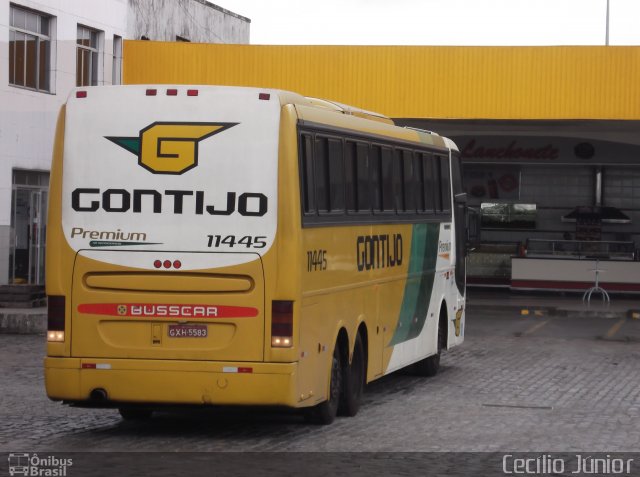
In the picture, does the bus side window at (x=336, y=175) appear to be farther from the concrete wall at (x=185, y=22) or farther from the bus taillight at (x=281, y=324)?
the concrete wall at (x=185, y=22)

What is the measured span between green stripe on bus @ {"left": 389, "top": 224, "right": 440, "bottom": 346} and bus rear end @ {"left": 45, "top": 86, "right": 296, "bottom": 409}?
4.10 meters

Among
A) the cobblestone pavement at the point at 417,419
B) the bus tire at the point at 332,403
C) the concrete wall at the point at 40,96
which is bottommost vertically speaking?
the cobblestone pavement at the point at 417,419

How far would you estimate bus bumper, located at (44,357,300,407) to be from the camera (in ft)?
39.3

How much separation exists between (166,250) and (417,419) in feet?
10.3

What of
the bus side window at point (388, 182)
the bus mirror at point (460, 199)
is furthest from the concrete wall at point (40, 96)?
the bus side window at point (388, 182)

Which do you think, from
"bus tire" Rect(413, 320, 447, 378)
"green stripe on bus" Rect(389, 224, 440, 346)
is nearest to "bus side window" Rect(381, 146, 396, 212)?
"green stripe on bus" Rect(389, 224, 440, 346)

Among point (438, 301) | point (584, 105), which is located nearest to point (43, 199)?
point (584, 105)

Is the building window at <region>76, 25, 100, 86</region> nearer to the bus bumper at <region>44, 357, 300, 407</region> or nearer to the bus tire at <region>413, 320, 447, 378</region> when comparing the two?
the bus tire at <region>413, 320, 447, 378</region>

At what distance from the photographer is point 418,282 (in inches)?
675

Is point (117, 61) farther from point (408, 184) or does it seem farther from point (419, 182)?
point (408, 184)

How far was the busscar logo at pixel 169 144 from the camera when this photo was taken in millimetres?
12266

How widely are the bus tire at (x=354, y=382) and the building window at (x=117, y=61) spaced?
20.2 metres

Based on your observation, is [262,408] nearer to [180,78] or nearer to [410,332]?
[410,332]

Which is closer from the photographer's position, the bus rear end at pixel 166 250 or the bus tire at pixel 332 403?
the bus rear end at pixel 166 250
